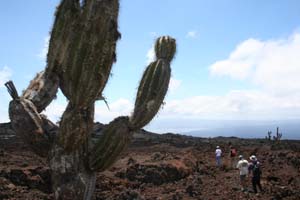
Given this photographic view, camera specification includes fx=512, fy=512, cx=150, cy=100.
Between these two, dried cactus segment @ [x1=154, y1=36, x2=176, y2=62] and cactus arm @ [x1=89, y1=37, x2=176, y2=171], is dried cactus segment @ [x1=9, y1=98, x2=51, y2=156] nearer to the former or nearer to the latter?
cactus arm @ [x1=89, y1=37, x2=176, y2=171]

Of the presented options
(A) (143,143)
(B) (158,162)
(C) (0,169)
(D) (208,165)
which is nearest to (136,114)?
(C) (0,169)

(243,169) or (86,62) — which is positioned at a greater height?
(86,62)

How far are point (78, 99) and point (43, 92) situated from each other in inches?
50.9

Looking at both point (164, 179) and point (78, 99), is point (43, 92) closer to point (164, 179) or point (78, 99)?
point (78, 99)

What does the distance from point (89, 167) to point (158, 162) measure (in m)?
15.9

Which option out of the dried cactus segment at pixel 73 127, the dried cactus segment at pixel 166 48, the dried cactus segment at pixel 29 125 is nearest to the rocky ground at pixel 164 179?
the dried cactus segment at pixel 166 48

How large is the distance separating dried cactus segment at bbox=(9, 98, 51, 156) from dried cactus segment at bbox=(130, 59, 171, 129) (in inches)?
55.8

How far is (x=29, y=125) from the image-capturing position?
24.6 feet

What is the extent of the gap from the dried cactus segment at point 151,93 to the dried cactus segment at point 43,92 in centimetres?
133

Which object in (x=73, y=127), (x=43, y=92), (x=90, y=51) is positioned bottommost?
(x=73, y=127)

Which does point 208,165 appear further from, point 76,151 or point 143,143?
point 76,151

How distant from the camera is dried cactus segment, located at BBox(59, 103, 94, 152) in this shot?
23.3ft

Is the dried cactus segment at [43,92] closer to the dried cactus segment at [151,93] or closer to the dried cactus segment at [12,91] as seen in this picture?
the dried cactus segment at [12,91]

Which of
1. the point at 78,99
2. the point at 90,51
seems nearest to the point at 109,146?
the point at 78,99
